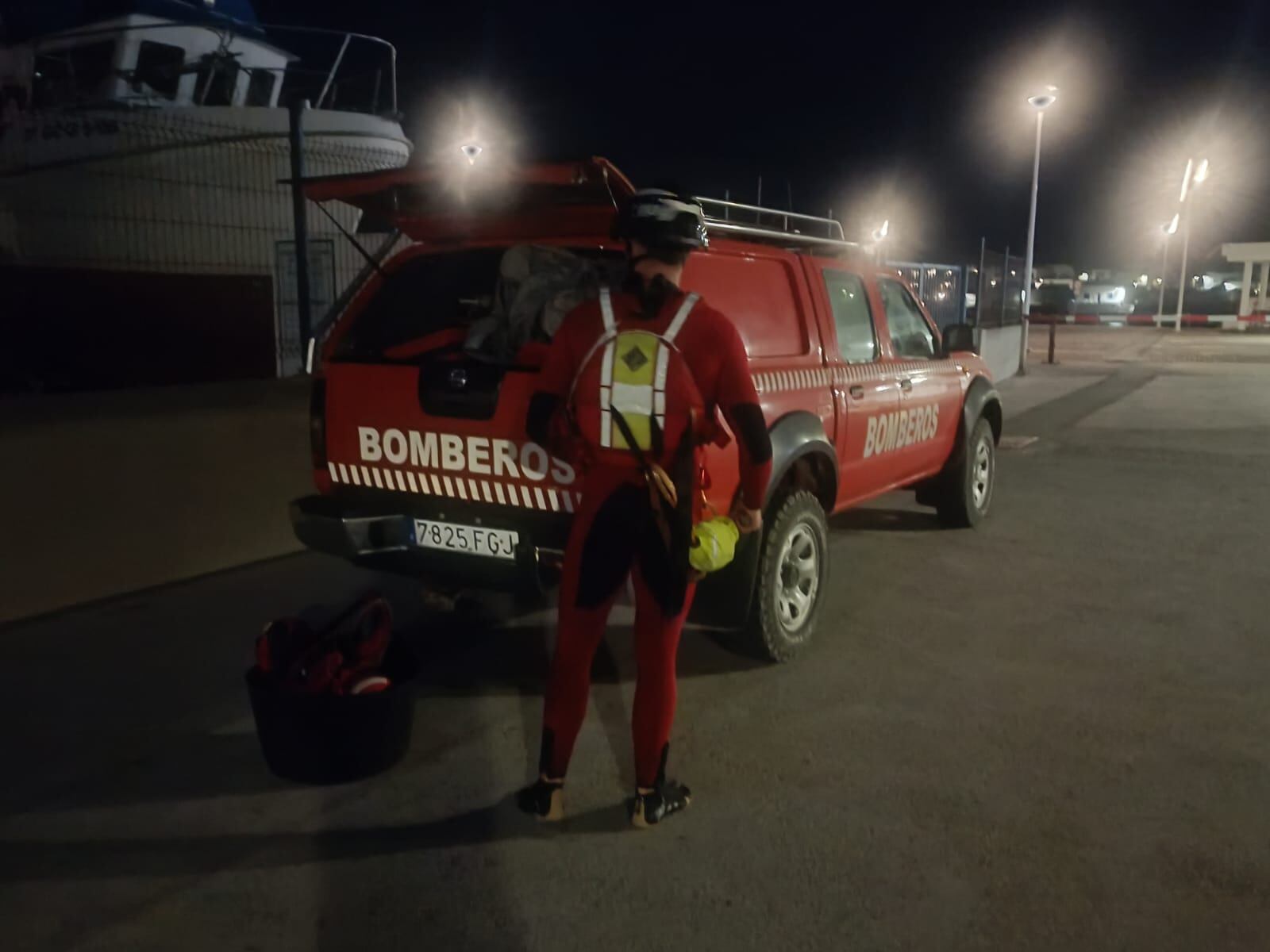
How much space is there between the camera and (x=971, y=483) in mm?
7426

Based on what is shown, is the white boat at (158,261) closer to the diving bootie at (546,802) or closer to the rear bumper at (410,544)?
the rear bumper at (410,544)

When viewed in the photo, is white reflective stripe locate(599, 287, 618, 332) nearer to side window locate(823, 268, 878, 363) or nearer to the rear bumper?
the rear bumper

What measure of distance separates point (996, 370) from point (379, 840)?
17.7 meters

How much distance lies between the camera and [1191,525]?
7.73 meters

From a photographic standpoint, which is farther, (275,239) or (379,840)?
Answer: (275,239)

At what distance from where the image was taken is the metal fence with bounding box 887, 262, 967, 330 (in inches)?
605

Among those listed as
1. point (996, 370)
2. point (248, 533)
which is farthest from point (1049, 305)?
point (248, 533)

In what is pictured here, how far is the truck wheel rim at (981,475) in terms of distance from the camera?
7.49 metres

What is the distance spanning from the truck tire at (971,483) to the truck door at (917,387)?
0.32m

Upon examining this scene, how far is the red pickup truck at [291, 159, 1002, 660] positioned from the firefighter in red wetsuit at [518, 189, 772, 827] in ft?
2.06

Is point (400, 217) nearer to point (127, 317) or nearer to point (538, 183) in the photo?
point (538, 183)

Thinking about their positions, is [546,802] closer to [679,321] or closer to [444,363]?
[679,321]

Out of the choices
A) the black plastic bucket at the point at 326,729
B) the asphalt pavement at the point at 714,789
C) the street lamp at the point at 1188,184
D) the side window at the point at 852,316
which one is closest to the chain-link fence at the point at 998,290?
the asphalt pavement at the point at 714,789

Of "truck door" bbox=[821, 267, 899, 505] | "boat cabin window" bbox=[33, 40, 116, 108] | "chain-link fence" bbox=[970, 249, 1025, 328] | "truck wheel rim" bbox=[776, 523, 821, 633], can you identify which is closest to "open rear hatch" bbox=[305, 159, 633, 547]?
"truck wheel rim" bbox=[776, 523, 821, 633]
